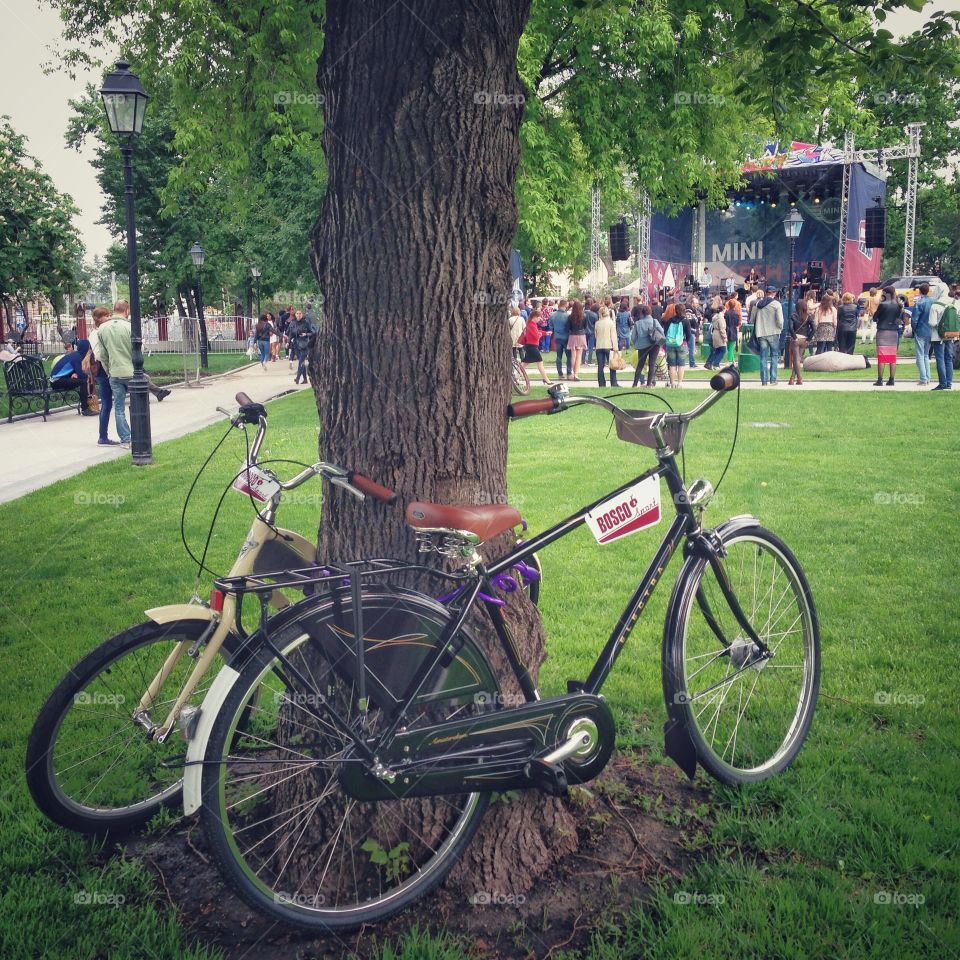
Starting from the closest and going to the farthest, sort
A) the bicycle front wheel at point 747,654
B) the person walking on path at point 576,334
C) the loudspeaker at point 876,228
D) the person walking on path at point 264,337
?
the bicycle front wheel at point 747,654
the person walking on path at point 576,334
the person walking on path at point 264,337
the loudspeaker at point 876,228

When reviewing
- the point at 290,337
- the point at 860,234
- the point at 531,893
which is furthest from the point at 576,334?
the point at 531,893

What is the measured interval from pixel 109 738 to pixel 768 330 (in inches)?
753

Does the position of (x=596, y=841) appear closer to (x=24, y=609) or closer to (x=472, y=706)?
(x=472, y=706)

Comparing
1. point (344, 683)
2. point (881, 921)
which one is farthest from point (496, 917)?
point (881, 921)

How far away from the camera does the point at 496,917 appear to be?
2.77m

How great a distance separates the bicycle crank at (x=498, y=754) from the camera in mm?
2568

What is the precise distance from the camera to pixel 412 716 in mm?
2633

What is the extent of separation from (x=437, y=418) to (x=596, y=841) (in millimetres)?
1507

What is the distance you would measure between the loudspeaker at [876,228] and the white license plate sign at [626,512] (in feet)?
126

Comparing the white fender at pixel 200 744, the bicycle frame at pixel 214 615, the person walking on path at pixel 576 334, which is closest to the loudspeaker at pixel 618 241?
the person walking on path at pixel 576 334

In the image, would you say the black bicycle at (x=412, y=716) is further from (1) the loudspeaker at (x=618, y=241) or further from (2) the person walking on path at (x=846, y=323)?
(1) the loudspeaker at (x=618, y=241)

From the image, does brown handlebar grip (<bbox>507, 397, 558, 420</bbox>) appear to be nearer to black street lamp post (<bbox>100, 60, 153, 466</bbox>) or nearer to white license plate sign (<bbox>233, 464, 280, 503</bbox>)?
white license plate sign (<bbox>233, 464, 280, 503</bbox>)

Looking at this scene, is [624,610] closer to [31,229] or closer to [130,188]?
[130,188]

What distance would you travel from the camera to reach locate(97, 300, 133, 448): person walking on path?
40.6ft
